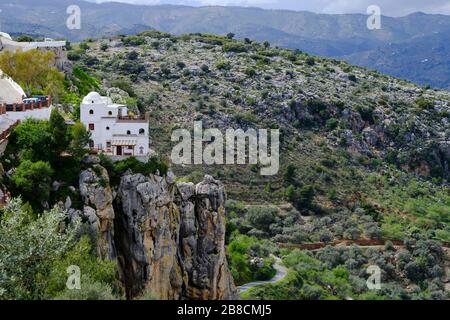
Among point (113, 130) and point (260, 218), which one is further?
point (260, 218)

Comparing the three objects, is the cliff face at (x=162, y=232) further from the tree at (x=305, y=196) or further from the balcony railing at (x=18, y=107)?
the tree at (x=305, y=196)

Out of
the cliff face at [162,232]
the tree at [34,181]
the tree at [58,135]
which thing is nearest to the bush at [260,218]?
the cliff face at [162,232]

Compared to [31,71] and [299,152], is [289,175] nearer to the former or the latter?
[299,152]

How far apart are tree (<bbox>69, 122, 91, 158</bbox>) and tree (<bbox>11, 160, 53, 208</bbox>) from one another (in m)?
3.13

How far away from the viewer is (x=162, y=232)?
138 ft

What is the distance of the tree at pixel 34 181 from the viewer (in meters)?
36.0

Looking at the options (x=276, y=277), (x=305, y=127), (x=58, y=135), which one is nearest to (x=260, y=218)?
(x=276, y=277)

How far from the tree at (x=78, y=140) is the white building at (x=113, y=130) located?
3304 mm

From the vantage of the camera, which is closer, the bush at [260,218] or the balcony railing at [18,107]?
the balcony railing at [18,107]

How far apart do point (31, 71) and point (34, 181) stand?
22.5 meters

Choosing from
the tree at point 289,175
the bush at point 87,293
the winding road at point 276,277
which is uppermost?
the bush at point 87,293

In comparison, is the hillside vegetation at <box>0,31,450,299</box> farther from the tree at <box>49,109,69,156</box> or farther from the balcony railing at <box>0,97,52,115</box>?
the balcony railing at <box>0,97,52,115</box>

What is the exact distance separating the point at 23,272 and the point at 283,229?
178 feet
